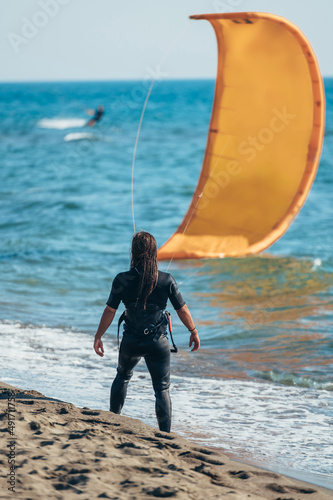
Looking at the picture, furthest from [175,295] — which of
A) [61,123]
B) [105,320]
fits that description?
[61,123]

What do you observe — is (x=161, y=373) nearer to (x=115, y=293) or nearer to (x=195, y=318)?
(x=115, y=293)

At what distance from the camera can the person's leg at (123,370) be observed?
4453 mm

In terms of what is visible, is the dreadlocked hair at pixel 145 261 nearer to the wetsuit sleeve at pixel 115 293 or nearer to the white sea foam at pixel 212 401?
the wetsuit sleeve at pixel 115 293

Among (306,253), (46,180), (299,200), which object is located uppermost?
(299,200)

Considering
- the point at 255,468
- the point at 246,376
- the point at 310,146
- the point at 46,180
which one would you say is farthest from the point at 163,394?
the point at 46,180

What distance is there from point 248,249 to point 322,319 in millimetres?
1886

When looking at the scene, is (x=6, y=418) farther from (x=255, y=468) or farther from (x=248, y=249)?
(x=248, y=249)

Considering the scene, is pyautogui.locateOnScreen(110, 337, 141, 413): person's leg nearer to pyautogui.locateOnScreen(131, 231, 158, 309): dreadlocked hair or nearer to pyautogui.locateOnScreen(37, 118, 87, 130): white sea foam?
pyautogui.locateOnScreen(131, 231, 158, 309): dreadlocked hair

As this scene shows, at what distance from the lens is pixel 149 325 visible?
4.41 metres

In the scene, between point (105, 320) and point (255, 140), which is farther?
point (255, 140)

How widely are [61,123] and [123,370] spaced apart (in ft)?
166

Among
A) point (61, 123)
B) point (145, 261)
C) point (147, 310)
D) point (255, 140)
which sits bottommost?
point (61, 123)

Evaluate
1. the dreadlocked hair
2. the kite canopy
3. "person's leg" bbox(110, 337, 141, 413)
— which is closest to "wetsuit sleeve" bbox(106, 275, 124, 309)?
the dreadlocked hair

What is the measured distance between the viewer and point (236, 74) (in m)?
9.23
